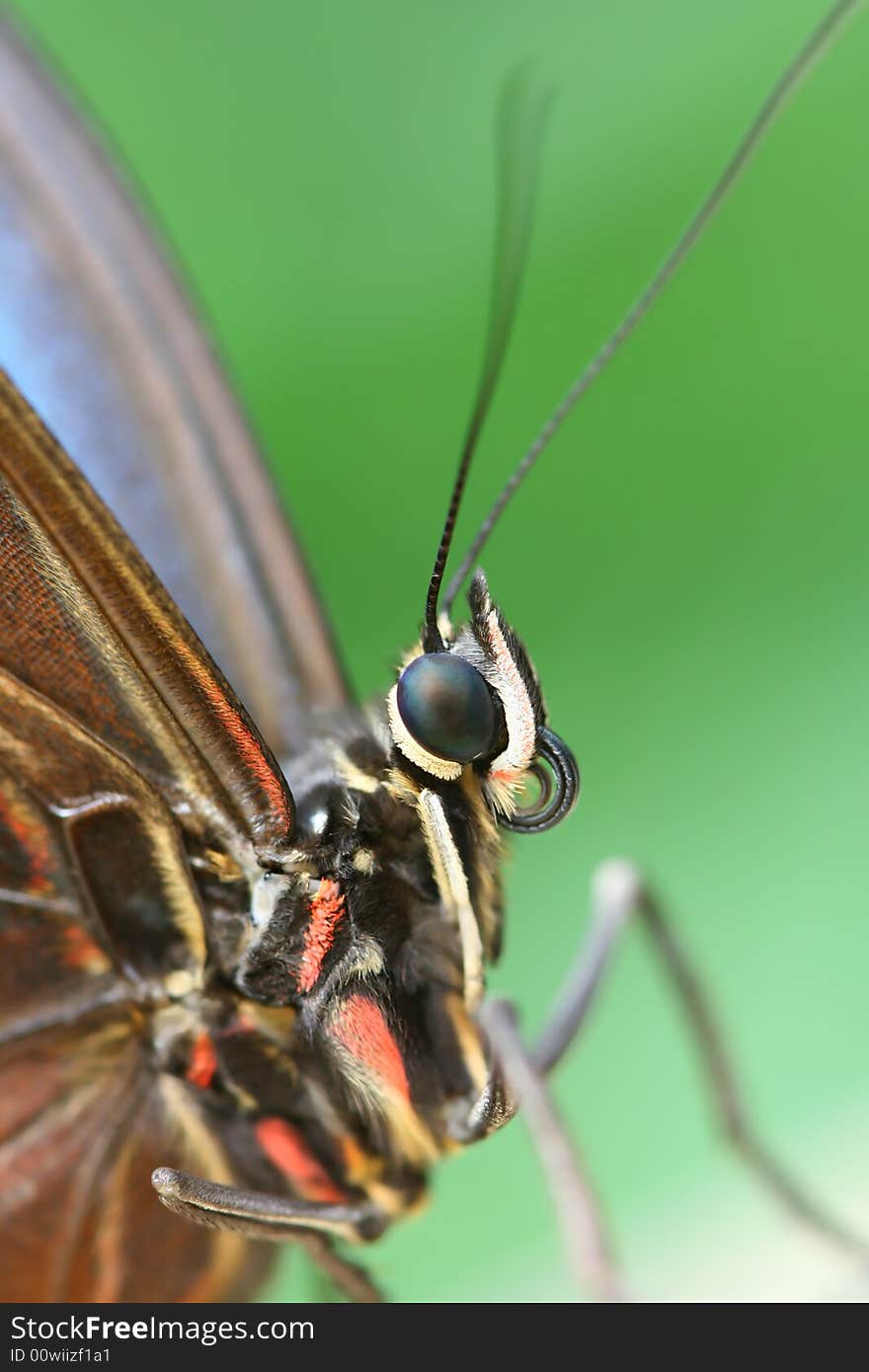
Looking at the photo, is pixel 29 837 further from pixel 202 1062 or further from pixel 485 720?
pixel 485 720

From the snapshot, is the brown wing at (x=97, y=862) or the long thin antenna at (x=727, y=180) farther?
the brown wing at (x=97, y=862)

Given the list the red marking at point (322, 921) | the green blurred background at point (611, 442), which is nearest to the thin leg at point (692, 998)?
the green blurred background at point (611, 442)

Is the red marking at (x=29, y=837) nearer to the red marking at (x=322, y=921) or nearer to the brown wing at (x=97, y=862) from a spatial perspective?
the brown wing at (x=97, y=862)

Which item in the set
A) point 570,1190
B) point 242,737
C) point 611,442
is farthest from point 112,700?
point 611,442

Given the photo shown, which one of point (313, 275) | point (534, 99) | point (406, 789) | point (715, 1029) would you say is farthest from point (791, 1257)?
point (313, 275)

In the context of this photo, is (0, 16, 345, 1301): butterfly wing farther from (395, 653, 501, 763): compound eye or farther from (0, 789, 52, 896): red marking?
(395, 653, 501, 763): compound eye
